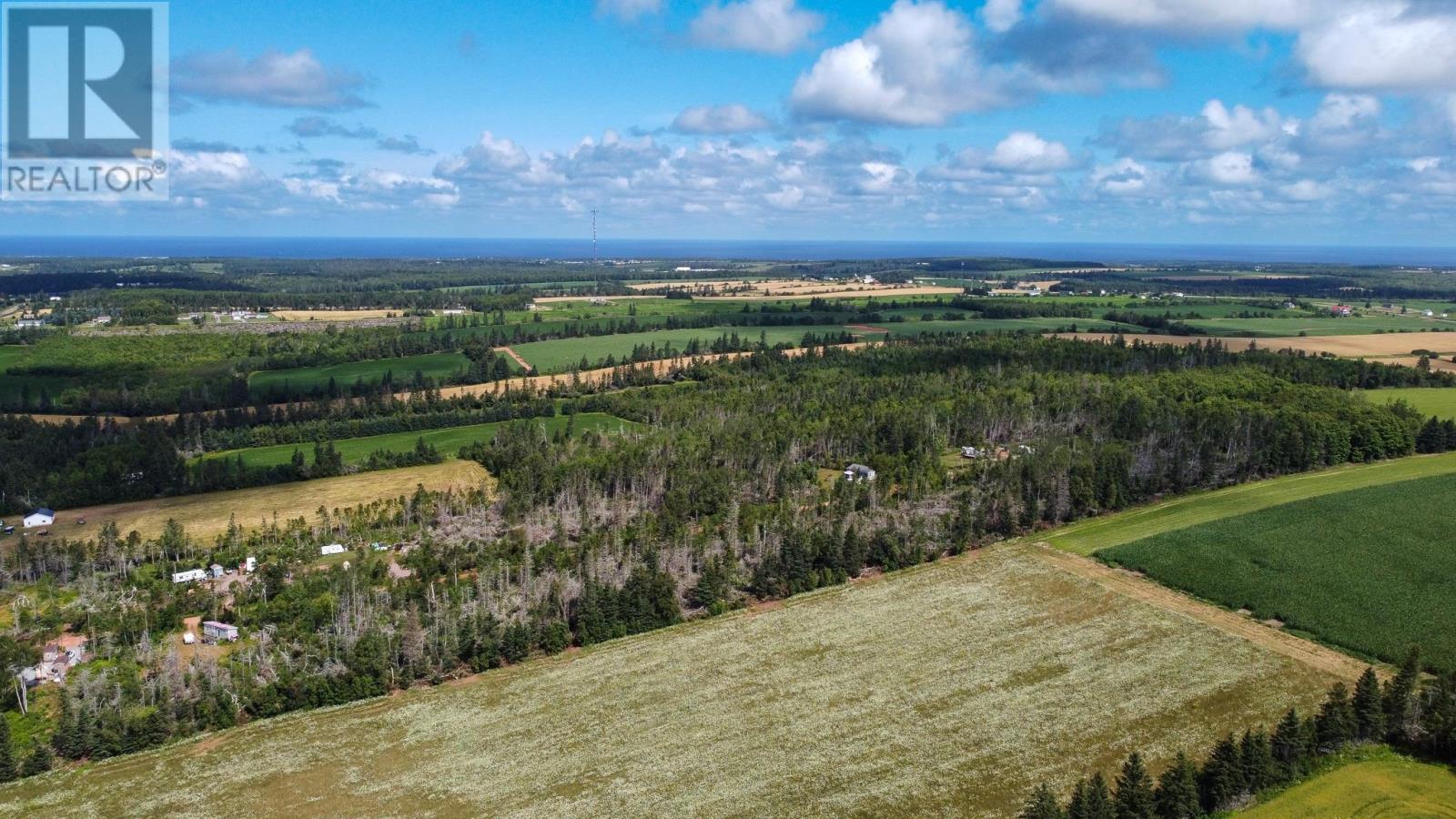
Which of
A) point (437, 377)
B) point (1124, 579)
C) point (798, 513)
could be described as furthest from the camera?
point (437, 377)

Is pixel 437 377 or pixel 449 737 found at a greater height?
pixel 437 377

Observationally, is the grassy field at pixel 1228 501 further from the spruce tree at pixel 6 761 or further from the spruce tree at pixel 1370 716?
the spruce tree at pixel 6 761

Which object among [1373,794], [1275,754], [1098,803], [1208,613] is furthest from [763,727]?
[1208,613]

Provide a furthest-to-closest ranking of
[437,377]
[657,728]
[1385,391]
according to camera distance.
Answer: [437,377]
[1385,391]
[657,728]

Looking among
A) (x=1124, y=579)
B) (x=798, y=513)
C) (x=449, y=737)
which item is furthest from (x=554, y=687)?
(x=1124, y=579)

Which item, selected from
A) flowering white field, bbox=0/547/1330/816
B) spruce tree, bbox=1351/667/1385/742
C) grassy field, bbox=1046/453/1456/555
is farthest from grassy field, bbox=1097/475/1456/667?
spruce tree, bbox=1351/667/1385/742

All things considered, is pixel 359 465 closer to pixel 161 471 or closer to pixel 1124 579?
pixel 161 471

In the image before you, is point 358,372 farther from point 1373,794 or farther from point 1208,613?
point 1373,794

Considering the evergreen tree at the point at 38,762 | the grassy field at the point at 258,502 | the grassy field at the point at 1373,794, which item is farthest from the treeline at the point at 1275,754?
the grassy field at the point at 258,502
